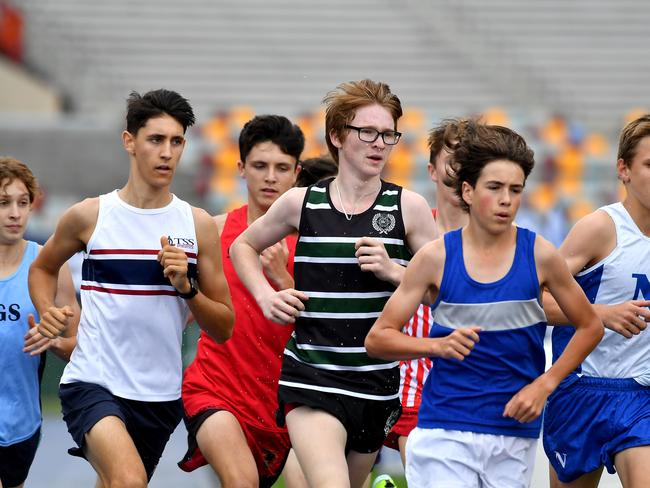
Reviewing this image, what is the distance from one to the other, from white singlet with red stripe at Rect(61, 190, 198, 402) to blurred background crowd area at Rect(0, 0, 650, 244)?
1541cm

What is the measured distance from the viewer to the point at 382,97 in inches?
234

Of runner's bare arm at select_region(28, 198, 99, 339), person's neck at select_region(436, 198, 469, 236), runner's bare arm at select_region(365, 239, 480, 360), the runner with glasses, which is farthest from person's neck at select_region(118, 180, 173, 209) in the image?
person's neck at select_region(436, 198, 469, 236)

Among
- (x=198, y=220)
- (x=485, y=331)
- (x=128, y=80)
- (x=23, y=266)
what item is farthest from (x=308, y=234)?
(x=128, y=80)

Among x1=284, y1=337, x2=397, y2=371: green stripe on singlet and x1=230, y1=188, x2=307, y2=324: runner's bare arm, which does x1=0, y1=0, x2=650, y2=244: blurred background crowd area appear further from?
x1=284, y1=337, x2=397, y2=371: green stripe on singlet

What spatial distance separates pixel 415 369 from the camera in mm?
6902

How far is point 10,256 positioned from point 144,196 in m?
1.06

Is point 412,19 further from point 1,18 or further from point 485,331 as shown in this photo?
point 485,331

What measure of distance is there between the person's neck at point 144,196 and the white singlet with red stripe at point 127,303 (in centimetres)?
4

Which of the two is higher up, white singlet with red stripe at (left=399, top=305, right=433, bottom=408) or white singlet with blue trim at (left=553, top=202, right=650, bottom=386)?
white singlet with blue trim at (left=553, top=202, right=650, bottom=386)

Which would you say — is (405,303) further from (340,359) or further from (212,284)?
(212,284)

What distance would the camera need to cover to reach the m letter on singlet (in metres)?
5.80

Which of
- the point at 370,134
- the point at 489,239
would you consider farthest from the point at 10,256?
the point at 489,239

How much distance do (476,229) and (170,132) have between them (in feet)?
5.52

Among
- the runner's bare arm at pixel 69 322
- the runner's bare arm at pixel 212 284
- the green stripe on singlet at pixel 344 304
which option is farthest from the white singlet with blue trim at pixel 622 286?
the runner's bare arm at pixel 69 322
